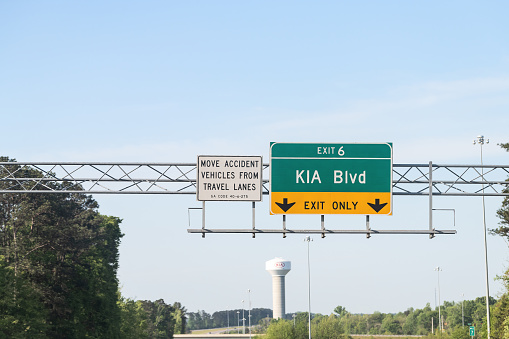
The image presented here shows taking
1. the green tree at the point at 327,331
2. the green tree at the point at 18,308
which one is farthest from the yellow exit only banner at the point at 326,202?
the green tree at the point at 327,331

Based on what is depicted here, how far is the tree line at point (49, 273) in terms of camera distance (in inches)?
2093

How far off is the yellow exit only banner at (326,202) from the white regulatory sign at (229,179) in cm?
120

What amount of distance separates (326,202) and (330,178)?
3.21ft

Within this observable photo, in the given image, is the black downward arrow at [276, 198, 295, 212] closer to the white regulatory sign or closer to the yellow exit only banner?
the yellow exit only banner

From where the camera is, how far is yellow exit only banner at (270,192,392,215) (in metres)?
30.4

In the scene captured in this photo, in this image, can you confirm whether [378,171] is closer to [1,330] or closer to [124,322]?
[1,330]

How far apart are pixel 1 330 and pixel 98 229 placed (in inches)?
1216

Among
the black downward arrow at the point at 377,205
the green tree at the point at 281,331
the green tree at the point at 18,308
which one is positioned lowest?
the green tree at the point at 281,331

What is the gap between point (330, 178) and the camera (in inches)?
1198

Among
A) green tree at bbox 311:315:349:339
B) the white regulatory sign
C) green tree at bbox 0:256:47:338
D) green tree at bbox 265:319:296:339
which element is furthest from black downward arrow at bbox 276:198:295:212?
green tree at bbox 311:315:349:339

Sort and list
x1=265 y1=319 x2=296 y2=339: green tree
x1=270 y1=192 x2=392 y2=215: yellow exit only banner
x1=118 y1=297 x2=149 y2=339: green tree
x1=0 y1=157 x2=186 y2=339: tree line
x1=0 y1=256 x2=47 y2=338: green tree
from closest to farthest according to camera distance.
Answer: x1=270 y1=192 x2=392 y2=215: yellow exit only banner
x1=0 y1=256 x2=47 y2=338: green tree
x1=0 y1=157 x2=186 y2=339: tree line
x1=118 y1=297 x2=149 y2=339: green tree
x1=265 y1=319 x2=296 y2=339: green tree

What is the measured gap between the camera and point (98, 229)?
8069cm

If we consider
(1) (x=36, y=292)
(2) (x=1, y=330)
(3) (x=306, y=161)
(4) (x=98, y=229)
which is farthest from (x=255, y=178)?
(4) (x=98, y=229)

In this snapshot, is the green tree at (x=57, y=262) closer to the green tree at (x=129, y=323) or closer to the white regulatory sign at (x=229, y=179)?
the green tree at (x=129, y=323)
